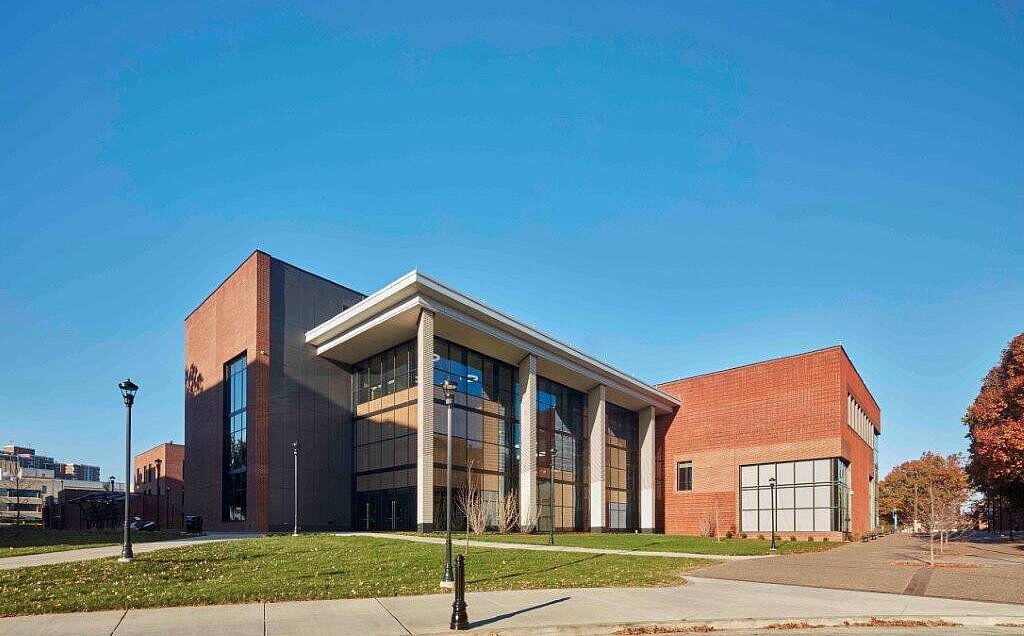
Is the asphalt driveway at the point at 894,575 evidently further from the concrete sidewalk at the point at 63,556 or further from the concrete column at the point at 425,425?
the concrete sidewalk at the point at 63,556

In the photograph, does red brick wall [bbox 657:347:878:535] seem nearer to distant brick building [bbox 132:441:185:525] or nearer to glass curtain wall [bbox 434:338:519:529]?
glass curtain wall [bbox 434:338:519:529]

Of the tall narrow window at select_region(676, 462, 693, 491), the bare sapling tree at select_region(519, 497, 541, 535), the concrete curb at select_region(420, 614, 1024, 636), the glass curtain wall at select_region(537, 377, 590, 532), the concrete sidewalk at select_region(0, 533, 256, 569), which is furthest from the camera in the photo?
the tall narrow window at select_region(676, 462, 693, 491)

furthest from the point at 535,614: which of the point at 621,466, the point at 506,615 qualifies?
the point at 621,466

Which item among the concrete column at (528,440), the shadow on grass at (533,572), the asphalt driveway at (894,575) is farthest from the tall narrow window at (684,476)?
the shadow on grass at (533,572)

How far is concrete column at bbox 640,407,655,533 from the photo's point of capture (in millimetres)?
63094

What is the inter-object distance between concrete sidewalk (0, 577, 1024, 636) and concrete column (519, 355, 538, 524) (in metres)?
29.8

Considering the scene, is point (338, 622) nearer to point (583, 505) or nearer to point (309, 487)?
point (309, 487)

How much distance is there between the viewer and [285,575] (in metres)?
17.6

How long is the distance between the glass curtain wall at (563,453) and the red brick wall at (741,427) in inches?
444

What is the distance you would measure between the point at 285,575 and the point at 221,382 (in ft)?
111

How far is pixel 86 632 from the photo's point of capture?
1120cm

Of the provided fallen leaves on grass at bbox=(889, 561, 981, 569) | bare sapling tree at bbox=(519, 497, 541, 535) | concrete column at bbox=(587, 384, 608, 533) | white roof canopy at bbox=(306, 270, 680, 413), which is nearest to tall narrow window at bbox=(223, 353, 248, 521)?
white roof canopy at bbox=(306, 270, 680, 413)

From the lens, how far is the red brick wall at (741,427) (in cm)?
5509

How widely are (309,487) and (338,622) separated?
3477 cm
